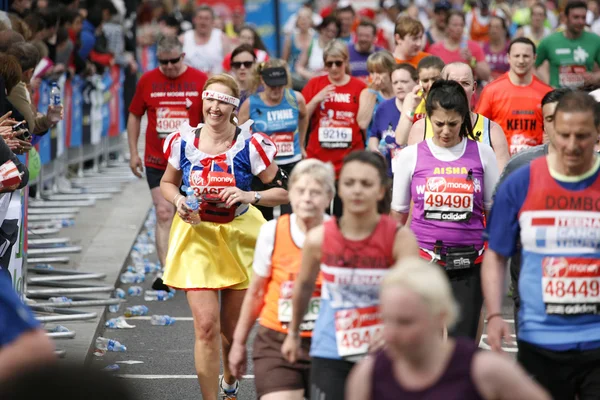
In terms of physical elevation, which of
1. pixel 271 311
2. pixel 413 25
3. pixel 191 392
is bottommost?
pixel 191 392

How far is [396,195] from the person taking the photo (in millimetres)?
→ 7129

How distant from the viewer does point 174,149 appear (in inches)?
295

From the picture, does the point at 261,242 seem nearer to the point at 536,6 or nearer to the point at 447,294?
the point at 447,294

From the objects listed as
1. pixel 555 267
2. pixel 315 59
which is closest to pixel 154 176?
pixel 555 267

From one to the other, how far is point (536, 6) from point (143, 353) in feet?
37.4

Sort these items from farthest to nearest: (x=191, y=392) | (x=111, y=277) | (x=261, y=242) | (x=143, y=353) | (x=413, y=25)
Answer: (x=413, y=25)
(x=111, y=277)
(x=143, y=353)
(x=191, y=392)
(x=261, y=242)

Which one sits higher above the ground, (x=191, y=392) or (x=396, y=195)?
(x=396, y=195)

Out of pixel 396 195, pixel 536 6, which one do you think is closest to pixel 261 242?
pixel 396 195

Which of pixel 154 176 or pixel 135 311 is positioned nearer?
pixel 135 311

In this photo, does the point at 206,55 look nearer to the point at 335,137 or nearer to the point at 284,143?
the point at 335,137

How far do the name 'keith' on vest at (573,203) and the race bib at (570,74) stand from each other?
28.9 feet

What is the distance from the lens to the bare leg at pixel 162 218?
11.2m

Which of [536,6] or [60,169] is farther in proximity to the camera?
[536,6]

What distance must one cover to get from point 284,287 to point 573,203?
1.35 m
